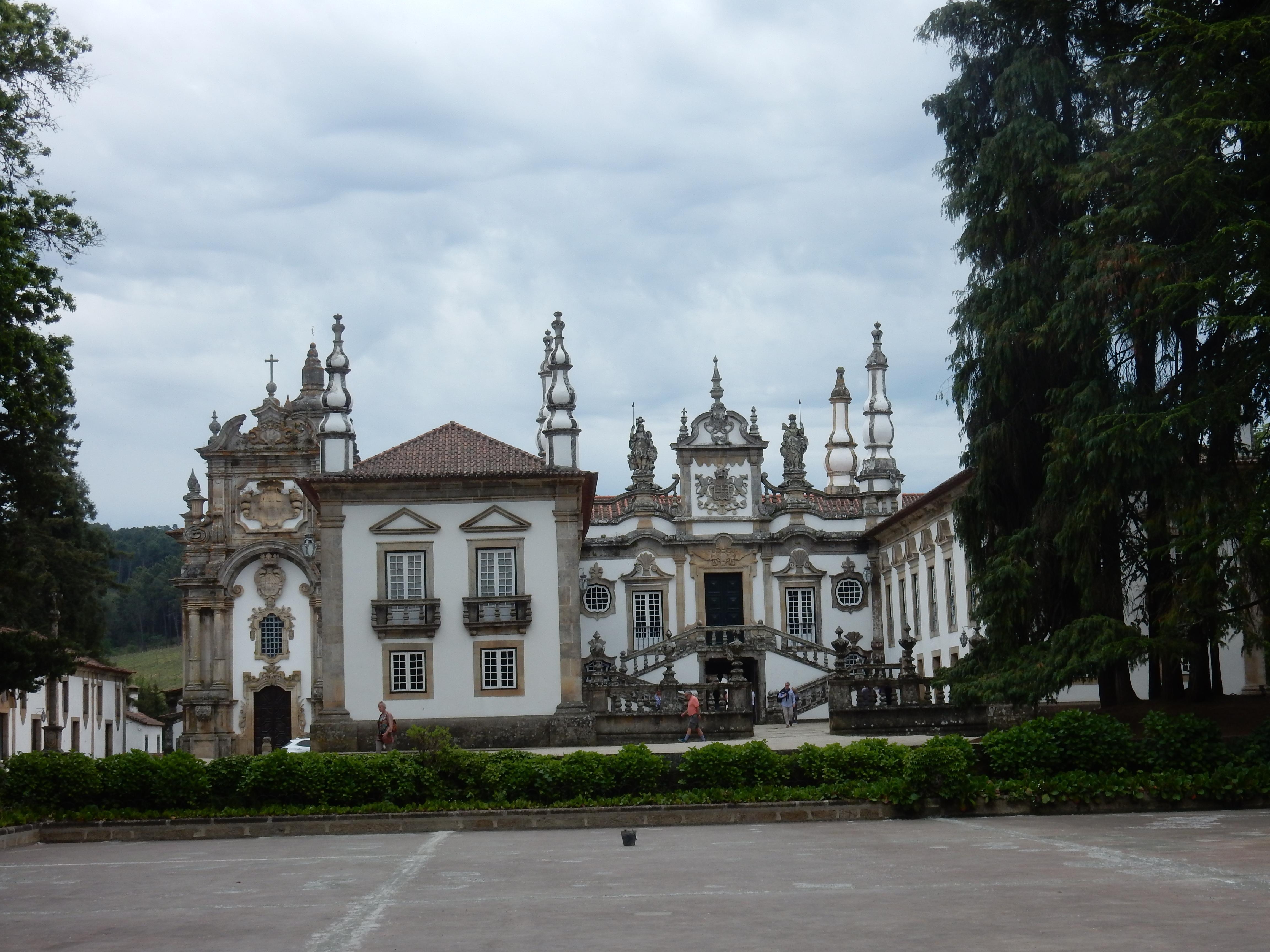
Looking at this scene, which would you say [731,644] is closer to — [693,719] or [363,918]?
[693,719]

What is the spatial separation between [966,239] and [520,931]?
17.9 meters

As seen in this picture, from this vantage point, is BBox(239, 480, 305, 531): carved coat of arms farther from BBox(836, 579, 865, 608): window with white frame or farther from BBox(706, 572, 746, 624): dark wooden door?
BBox(836, 579, 865, 608): window with white frame

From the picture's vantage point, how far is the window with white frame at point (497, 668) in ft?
114

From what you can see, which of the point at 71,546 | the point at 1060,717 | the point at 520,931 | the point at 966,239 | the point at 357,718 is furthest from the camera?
the point at 71,546

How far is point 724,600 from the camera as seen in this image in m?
49.8

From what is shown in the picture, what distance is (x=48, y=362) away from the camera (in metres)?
21.0

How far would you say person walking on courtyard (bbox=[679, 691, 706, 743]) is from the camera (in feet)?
103

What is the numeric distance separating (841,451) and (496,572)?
83.5 feet

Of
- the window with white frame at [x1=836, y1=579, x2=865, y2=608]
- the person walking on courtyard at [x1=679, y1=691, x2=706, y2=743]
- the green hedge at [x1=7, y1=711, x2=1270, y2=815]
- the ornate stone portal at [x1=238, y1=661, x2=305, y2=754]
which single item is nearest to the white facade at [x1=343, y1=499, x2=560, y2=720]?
the person walking on courtyard at [x1=679, y1=691, x2=706, y2=743]

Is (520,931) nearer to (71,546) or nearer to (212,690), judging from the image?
(71,546)

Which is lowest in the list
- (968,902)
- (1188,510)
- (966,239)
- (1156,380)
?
(968,902)

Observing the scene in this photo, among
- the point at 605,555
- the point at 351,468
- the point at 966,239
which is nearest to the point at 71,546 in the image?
the point at 351,468

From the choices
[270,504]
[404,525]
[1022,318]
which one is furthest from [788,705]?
[270,504]

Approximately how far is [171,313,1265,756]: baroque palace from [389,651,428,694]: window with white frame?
4 centimetres
